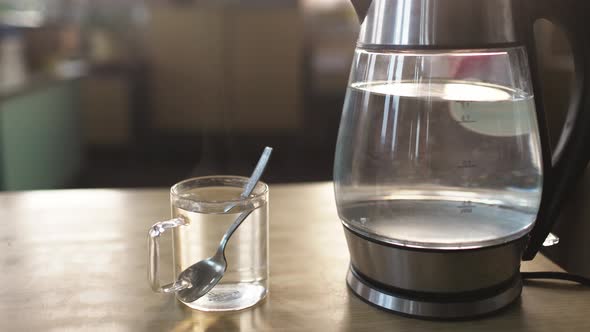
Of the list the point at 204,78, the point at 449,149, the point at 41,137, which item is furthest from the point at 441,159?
the point at 204,78

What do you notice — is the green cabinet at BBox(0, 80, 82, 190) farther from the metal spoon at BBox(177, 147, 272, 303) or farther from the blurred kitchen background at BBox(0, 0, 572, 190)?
the metal spoon at BBox(177, 147, 272, 303)

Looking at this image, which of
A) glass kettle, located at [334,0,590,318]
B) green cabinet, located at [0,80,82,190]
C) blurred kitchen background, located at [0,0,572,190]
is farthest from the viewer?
blurred kitchen background, located at [0,0,572,190]

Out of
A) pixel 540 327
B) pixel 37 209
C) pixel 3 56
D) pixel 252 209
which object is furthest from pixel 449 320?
pixel 3 56

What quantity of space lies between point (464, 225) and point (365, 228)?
0.31 feet

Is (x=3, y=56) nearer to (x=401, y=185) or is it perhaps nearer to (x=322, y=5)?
(x=322, y=5)

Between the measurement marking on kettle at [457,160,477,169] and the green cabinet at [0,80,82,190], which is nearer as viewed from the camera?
the measurement marking on kettle at [457,160,477,169]

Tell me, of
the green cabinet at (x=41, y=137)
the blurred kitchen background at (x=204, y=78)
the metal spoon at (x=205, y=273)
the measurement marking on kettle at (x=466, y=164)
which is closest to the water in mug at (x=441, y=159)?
the measurement marking on kettle at (x=466, y=164)

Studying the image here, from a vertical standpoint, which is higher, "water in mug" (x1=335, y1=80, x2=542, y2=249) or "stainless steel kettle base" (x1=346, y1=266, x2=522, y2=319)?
"water in mug" (x1=335, y1=80, x2=542, y2=249)

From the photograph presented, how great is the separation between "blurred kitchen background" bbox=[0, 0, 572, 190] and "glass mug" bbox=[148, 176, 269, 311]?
276cm

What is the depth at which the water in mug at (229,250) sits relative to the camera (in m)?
0.56

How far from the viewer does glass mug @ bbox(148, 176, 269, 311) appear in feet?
1.84

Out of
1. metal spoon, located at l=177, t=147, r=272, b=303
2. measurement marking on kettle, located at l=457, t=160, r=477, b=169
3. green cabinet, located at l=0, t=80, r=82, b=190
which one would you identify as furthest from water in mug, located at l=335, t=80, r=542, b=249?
green cabinet, located at l=0, t=80, r=82, b=190

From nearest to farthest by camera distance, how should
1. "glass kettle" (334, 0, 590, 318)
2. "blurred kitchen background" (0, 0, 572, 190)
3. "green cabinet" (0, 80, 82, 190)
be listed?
1. "glass kettle" (334, 0, 590, 318)
2. "green cabinet" (0, 80, 82, 190)
3. "blurred kitchen background" (0, 0, 572, 190)

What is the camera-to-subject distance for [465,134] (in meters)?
0.58
